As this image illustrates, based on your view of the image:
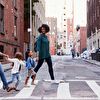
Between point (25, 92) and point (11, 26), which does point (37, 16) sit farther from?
point (25, 92)

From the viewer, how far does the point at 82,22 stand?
140m

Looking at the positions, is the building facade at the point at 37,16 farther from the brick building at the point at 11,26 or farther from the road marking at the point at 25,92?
the road marking at the point at 25,92

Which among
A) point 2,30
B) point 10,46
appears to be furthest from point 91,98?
point 10,46

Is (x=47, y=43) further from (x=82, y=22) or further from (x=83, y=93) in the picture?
(x=82, y=22)

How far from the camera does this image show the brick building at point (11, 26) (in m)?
36.4

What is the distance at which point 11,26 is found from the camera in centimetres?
4159

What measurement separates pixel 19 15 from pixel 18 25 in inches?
66.6

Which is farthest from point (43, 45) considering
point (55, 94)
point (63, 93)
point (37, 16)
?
point (37, 16)

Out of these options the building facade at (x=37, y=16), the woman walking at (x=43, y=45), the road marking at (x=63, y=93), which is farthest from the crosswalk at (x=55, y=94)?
the building facade at (x=37, y=16)

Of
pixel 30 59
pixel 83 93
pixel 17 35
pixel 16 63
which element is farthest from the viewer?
pixel 17 35

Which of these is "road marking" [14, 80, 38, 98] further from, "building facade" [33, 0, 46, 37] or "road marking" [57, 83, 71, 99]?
"building facade" [33, 0, 46, 37]

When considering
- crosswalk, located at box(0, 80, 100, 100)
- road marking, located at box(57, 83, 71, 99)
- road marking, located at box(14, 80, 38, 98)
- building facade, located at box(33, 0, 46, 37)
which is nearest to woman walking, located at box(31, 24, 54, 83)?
road marking, located at box(14, 80, 38, 98)

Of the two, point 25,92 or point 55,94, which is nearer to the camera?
point 55,94

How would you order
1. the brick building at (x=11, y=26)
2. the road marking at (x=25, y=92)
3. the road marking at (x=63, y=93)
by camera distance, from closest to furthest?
the road marking at (x=63, y=93)
the road marking at (x=25, y=92)
the brick building at (x=11, y=26)
